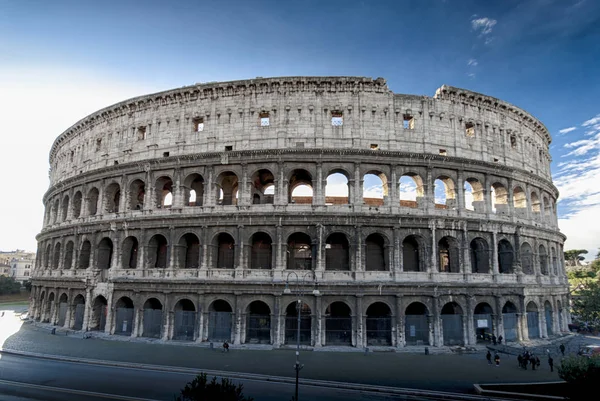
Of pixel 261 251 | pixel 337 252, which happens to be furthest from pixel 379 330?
pixel 261 251

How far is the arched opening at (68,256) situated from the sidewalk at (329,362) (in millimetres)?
8564

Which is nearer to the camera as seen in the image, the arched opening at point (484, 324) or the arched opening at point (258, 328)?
the arched opening at point (258, 328)

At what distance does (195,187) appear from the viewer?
1225 inches

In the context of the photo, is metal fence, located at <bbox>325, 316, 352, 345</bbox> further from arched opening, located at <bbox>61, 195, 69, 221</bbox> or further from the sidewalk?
arched opening, located at <bbox>61, 195, 69, 221</bbox>

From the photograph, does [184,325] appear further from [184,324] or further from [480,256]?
[480,256]

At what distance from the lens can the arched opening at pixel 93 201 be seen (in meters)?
33.7

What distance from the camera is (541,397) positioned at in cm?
1609

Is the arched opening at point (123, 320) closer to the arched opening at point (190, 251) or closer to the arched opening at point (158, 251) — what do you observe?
the arched opening at point (158, 251)

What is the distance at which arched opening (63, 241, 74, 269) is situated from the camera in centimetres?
3444

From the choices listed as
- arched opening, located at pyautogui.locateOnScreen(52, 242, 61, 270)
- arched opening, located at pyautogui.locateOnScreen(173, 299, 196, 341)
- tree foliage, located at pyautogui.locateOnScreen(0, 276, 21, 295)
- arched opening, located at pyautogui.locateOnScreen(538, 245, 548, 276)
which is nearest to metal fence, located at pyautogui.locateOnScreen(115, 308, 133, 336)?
arched opening, located at pyautogui.locateOnScreen(173, 299, 196, 341)

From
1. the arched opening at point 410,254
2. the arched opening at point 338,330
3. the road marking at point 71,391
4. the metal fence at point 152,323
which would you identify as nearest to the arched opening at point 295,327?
the arched opening at point 338,330

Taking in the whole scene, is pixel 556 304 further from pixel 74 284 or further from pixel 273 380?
pixel 74 284

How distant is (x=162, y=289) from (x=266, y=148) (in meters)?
13.8

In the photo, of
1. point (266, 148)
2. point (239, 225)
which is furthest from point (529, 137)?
point (239, 225)
